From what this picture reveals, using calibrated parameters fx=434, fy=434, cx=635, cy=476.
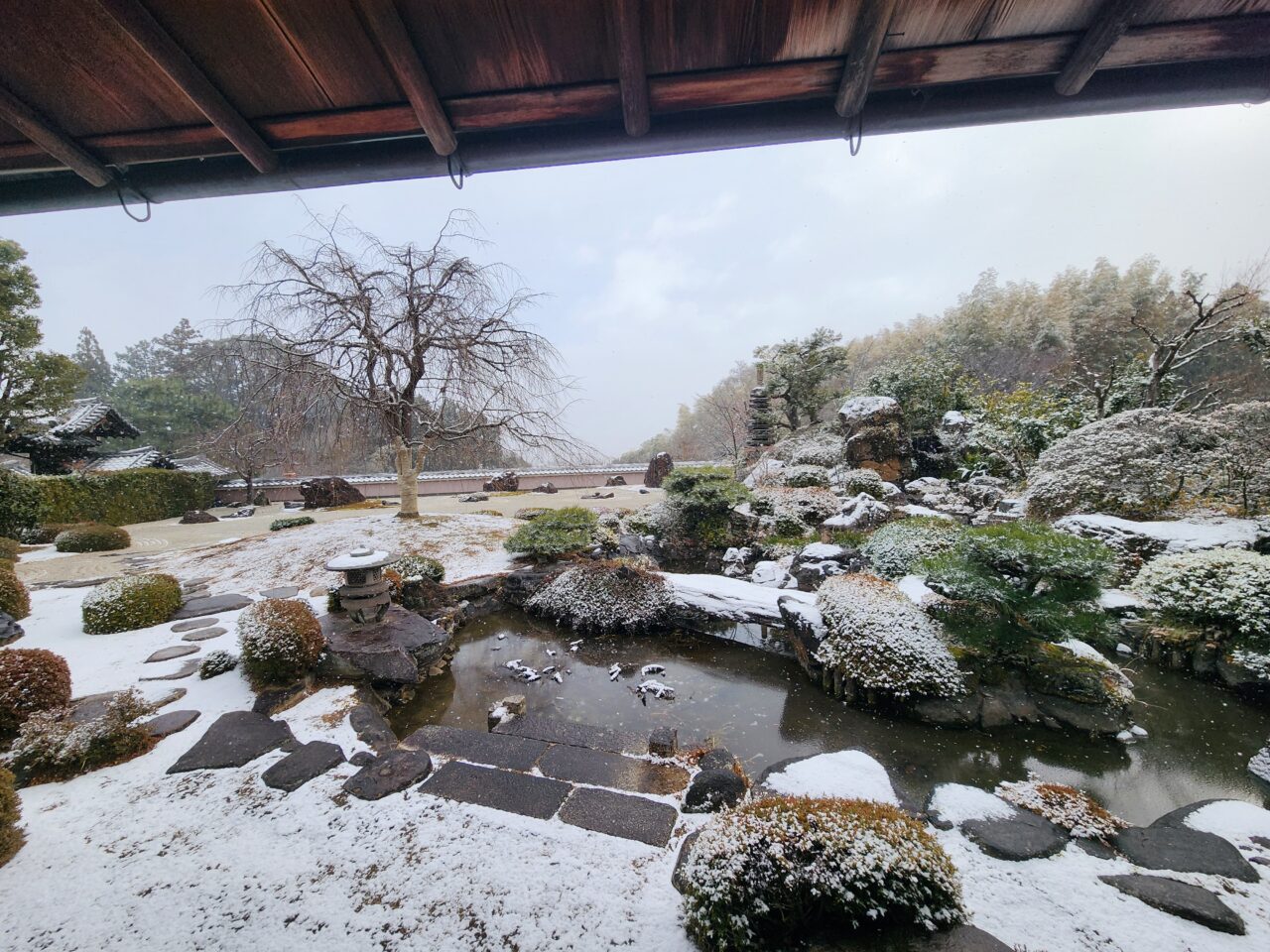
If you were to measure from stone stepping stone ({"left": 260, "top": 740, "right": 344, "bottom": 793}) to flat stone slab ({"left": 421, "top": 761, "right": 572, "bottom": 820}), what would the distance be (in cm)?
65

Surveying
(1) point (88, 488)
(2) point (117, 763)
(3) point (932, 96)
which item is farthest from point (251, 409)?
(3) point (932, 96)

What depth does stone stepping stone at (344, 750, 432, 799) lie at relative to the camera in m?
2.31

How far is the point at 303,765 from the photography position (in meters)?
2.51

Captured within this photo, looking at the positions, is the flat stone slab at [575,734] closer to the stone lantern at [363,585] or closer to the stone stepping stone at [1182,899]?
the stone lantern at [363,585]

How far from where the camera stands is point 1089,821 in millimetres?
2137

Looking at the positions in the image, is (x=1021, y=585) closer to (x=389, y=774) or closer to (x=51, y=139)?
(x=389, y=774)

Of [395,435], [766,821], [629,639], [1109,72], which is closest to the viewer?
[1109,72]

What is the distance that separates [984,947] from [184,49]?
3.29 meters

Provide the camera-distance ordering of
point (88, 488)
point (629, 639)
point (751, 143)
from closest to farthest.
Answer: point (751, 143) < point (629, 639) < point (88, 488)

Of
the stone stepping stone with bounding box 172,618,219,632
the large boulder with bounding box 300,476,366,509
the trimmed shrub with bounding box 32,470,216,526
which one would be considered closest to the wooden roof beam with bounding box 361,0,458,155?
the stone stepping stone with bounding box 172,618,219,632

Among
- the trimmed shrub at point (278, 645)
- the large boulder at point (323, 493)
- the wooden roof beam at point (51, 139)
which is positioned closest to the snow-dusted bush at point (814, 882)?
the wooden roof beam at point (51, 139)

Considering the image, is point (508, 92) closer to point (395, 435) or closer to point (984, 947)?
point (984, 947)

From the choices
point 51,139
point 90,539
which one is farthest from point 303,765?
point 90,539

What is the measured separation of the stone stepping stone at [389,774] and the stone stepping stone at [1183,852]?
3.48 m
